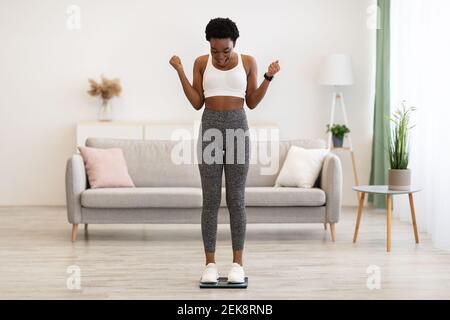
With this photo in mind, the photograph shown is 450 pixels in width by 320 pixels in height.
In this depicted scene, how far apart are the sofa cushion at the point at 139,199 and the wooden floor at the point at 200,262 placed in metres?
0.28

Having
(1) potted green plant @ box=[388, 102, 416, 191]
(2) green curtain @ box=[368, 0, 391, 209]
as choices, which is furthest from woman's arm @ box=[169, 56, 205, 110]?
(2) green curtain @ box=[368, 0, 391, 209]

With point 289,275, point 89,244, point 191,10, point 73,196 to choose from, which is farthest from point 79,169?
point 191,10

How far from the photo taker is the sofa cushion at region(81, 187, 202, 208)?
5.54 m

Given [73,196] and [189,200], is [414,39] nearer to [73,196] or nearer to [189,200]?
[189,200]

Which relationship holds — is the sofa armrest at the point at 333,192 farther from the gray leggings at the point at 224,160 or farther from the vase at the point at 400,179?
the gray leggings at the point at 224,160

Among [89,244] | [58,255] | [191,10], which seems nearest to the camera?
[58,255]

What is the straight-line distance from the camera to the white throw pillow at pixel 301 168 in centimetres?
581

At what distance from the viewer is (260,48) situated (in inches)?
305

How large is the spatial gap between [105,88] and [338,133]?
2359 mm

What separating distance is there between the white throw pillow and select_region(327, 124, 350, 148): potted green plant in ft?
4.80

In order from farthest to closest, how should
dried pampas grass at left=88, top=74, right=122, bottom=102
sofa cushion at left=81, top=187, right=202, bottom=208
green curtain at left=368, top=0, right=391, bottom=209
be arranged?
dried pampas grass at left=88, top=74, right=122, bottom=102
green curtain at left=368, top=0, right=391, bottom=209
sofa cushion at left=81, top=187, right=202, bottom=208

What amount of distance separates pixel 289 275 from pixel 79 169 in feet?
6.62

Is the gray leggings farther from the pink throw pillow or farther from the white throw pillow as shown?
the pink throw pillow

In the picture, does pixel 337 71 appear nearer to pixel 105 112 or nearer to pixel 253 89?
pixel 105 112
